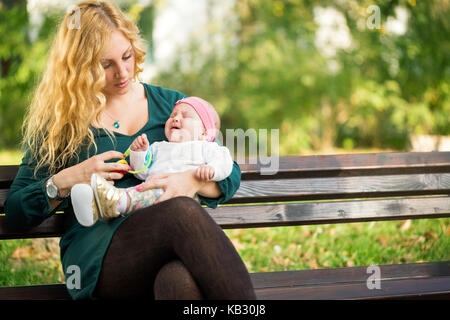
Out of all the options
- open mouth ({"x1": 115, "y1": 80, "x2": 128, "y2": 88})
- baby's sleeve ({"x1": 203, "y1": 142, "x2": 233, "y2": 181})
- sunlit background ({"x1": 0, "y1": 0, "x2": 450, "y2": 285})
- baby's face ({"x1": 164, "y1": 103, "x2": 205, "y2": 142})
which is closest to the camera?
baby's sleeve ({"x1": 203, "y1": 142, "x2": 233, "y2": 181})

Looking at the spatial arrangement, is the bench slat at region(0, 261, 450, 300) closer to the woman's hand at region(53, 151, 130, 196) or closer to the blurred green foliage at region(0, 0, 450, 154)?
the woman's hand at region(53, 151, 130, 196)

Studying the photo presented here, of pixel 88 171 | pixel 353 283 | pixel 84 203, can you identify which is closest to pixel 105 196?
pixel 84 203

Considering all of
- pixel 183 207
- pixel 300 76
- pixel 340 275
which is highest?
pixel 300 76

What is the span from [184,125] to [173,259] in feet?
2.12

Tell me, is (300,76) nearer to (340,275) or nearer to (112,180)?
(340,275)

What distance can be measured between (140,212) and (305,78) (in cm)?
731

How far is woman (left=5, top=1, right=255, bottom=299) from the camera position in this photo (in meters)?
1.75

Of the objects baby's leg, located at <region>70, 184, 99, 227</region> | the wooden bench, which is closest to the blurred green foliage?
the wooden bench

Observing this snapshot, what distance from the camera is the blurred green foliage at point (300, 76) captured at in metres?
7.00

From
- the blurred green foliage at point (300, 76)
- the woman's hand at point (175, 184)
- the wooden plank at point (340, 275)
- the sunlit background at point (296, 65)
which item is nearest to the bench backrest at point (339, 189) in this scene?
the wooden plank at point (340, 275)

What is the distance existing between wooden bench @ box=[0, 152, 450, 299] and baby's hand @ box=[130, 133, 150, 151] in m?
0.59

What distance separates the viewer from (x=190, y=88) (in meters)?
10.3

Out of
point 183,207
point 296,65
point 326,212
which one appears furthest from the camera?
point 296,65

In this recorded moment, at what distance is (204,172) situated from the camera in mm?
2010
